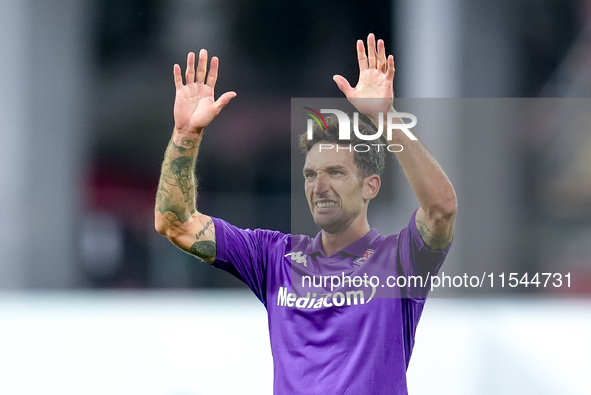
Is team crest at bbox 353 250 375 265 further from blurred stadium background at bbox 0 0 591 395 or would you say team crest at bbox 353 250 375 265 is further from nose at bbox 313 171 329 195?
blurred stadium background at bbox 0 0 591 395

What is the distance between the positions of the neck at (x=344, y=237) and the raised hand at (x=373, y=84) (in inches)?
16.0

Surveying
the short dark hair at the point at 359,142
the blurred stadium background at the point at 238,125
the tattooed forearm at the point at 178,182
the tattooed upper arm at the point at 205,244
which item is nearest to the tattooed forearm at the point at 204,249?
the tattooed upper arm at the point at 205,244

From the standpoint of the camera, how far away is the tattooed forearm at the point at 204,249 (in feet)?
7.77

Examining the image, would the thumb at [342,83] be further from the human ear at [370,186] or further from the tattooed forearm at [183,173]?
the tattooed forearm at [183,173]

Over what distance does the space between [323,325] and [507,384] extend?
1.74 m

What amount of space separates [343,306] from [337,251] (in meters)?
0.23

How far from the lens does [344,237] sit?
2420 millimetres

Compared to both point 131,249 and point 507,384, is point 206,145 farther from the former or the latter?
point 507,384

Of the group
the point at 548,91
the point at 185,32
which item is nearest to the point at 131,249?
the point at 185,32

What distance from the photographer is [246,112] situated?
4281 mm

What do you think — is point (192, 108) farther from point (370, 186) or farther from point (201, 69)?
point (370, 186)

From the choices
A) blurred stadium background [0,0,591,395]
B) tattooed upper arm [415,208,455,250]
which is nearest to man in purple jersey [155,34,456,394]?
tattooed upper arm [415,208,455,250]

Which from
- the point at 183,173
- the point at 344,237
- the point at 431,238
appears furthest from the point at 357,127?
the point at 183,173

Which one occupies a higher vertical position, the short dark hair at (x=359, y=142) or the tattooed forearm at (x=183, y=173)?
the short dark hair at (x=359, y=142)
